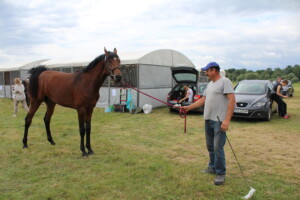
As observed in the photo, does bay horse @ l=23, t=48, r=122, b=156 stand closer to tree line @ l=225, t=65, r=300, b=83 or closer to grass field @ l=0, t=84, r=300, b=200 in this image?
grass field @ l=0, t=84, r=300, b=200

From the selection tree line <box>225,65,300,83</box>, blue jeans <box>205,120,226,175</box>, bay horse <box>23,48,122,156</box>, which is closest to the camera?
blue jeans <box>205,120,226,175</box>

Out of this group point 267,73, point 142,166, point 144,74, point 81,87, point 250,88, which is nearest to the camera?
point 142,166

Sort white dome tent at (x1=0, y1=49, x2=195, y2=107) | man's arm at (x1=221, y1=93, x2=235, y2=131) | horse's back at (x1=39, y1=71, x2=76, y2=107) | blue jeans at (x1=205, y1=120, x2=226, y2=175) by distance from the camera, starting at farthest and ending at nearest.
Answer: white dome tent at (x1=0, y1=49, x2=195, y2=107) → horse's back at (x1=39, y1=71, x2=76, y2=107) → blue jeans at (x1=205, y1=120, x2=226, y2=175) → man's arm at (x1=221, y1=93, x2=235, y2=131)

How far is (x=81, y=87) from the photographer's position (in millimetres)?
4789

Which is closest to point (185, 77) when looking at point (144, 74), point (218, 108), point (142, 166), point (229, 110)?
point (144, 74)

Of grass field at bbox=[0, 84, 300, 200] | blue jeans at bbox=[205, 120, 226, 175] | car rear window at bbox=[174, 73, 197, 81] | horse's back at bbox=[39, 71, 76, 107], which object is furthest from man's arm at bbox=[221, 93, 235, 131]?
car rear window at bbox=[174, 73, 197, 81]

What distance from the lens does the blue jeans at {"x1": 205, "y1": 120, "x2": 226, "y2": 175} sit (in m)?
3.41

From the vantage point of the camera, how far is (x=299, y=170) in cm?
403

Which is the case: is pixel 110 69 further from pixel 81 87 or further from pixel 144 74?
pixel 144 74

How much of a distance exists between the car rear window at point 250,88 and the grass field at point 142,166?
8.18ft

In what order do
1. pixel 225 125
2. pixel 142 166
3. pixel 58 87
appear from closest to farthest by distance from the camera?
pixel 225 125, pixel 142 166, pixel 58 87

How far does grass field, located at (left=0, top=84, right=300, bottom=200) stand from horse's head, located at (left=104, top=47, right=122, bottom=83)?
1593 mm

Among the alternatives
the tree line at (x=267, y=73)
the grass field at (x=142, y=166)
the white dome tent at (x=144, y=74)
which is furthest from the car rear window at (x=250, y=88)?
the tree line at (x=267, y=73)

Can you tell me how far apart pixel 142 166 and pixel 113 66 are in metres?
1.97
